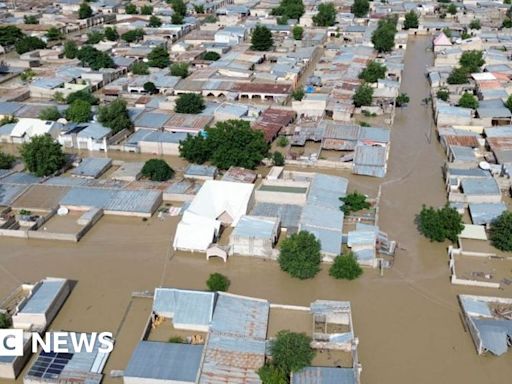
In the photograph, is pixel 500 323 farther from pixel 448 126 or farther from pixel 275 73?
pixel 275 73

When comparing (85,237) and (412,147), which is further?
(412,147)

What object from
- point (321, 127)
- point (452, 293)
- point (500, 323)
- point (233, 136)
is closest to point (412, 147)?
point (321, 127)

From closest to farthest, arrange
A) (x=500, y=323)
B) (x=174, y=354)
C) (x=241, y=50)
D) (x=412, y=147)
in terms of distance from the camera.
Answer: (x=174, y=354) → (x=500, y=323) → (x=412, y=147) → (x=241, y=50)

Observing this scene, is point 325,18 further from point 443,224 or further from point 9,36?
point 443,224

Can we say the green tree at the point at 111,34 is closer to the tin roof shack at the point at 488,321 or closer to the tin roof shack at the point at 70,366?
the tin roof shack at the point at 70,366

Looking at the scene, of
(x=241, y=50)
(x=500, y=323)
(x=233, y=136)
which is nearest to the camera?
(x=500, y=323)

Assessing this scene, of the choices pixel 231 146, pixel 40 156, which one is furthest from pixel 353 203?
pixel 40 156

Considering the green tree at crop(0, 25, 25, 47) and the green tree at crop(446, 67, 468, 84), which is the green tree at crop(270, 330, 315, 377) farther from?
the green tree at crop(0, 25, 25, 47)
